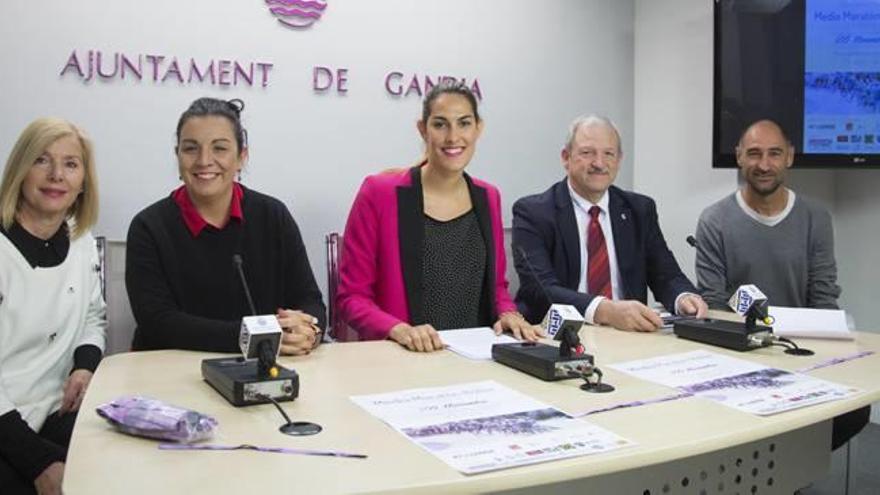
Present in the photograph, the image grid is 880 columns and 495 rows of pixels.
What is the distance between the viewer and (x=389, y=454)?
42.5 inches

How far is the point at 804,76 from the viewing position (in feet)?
10.7

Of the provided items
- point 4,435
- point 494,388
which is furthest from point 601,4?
point 4,435

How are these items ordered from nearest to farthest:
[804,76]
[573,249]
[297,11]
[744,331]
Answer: [744,331] → [573,249] → [297,11] → [804,76]

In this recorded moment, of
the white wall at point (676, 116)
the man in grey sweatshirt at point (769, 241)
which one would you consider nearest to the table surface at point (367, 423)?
the man in grey sweatshirt at point (769, 241)

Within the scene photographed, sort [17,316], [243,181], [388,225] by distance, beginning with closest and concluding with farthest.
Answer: [17,316] → [388,225] → [243,181]

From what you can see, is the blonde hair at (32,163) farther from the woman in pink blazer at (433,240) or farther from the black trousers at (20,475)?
the woman in pink blazer at (433,240)

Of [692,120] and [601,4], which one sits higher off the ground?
[601,4]

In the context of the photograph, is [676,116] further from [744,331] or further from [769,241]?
[744,331]

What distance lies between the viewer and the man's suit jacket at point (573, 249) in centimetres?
262

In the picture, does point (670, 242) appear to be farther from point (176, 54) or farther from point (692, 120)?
point (176, 54)

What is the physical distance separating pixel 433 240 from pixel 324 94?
114cm

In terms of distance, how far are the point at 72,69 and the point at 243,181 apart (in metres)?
0.74

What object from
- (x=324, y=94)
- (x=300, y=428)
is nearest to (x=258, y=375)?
(x=300, y=428)

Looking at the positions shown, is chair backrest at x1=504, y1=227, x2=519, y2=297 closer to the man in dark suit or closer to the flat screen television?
the man in dark suit
